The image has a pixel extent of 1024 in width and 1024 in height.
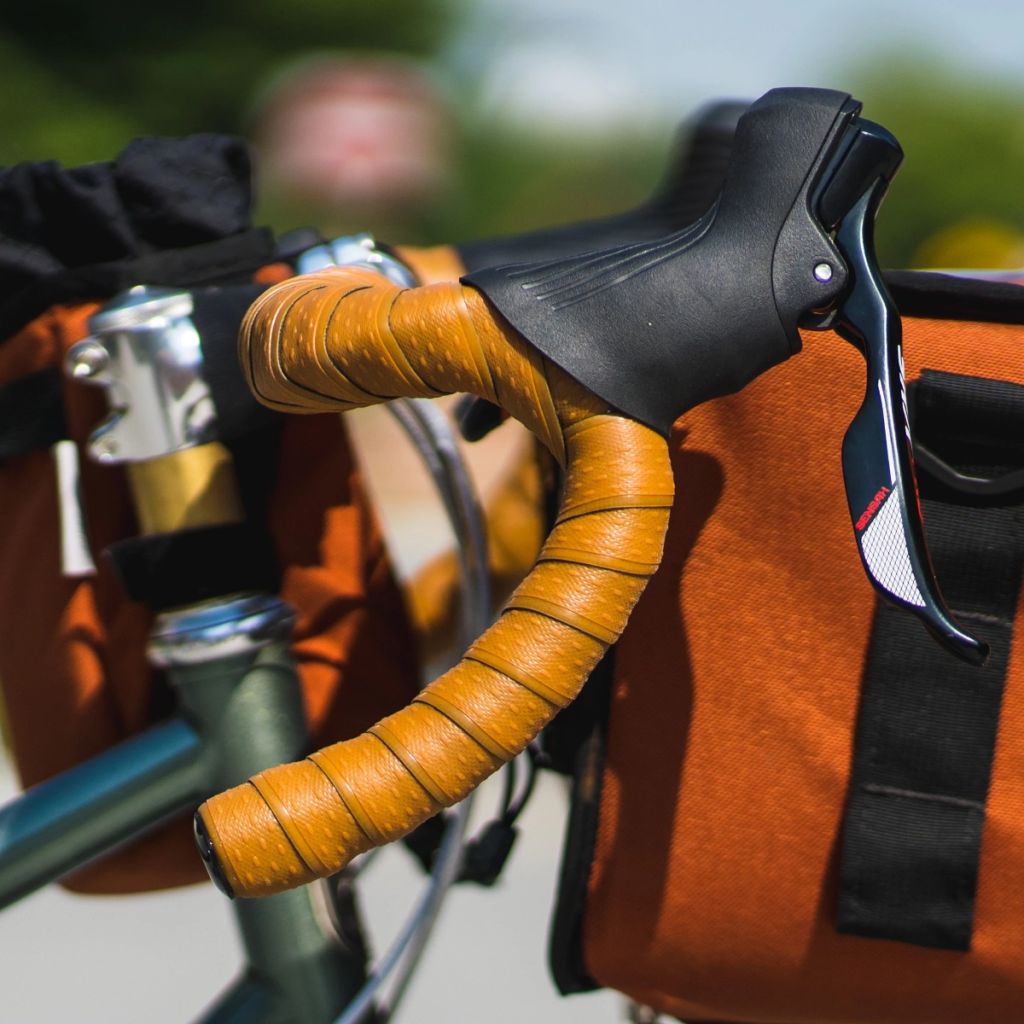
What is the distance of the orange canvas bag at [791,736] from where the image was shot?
0.58 m

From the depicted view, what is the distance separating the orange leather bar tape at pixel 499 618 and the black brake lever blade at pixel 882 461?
2.6 inches

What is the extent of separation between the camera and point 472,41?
855cm

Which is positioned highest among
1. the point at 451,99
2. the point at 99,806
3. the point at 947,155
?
the point at 99,806

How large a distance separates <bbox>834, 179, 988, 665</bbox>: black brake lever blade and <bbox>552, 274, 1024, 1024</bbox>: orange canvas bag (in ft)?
0.24

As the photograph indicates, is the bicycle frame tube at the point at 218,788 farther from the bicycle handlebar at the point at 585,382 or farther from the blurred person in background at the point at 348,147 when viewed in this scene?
the blurred person in background at the point at 348,147

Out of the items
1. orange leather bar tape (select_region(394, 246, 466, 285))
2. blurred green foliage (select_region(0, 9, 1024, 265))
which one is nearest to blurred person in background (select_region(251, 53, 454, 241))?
blurred green foliage (select_region(0, 9, 1024, 265))

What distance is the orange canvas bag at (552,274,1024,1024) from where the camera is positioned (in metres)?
0.58

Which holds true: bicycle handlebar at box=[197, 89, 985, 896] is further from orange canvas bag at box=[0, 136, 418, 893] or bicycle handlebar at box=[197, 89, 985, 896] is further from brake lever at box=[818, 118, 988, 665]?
orange canvas bag at box=[0, 136, 418, 893]

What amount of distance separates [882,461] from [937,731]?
18 cm

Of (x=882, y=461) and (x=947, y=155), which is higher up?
(x=882, y=461)

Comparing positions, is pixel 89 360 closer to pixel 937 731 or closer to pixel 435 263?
pixel 435 263

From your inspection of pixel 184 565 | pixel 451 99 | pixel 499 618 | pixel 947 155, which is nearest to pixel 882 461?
pixel 499 618

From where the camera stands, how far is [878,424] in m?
0.48

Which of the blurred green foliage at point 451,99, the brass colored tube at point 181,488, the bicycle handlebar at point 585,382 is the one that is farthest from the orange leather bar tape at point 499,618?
the blurred green foliage at point 451,99
